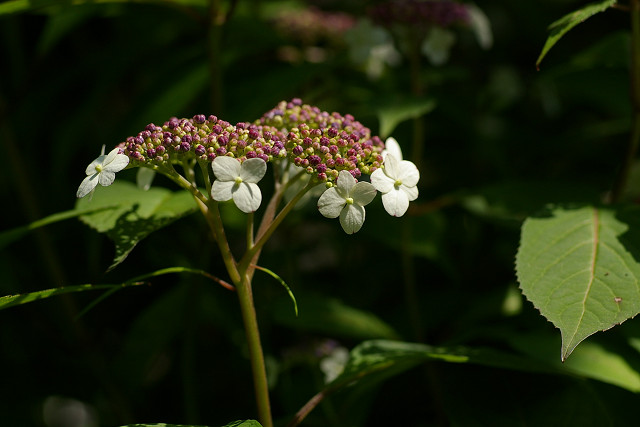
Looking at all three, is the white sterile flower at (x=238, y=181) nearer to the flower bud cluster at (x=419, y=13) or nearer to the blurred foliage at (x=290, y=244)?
the blurred foliage at (x=290, y=244)

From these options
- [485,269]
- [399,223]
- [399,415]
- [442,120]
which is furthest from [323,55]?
[399,415]

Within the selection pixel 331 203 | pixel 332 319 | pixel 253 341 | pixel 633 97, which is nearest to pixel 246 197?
pixel 331 203

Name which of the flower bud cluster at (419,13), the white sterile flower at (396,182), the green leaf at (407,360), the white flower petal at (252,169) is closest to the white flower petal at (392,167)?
the white sterile flower at (396,182)

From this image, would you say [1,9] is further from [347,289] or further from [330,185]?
[347,289]

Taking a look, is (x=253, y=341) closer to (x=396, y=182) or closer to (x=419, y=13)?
(x=396, y=182)

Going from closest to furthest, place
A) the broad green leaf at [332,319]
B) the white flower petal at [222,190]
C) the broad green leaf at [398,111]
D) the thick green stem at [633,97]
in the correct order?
1. the white flower petal at [222,190]
2. the thick green stem at [633,97]
3. the broad green leaf at [398,111]
4. the broad green leaf at [332,319]

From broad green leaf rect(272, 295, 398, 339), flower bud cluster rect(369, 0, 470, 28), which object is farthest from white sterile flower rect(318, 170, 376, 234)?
flower bud cluster rect(369, 0, 470, 28)

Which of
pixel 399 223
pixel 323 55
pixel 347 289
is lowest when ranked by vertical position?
pixel 347 289
